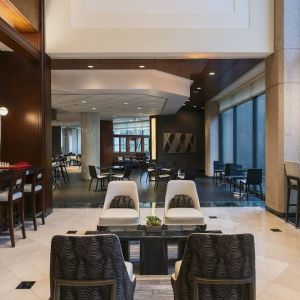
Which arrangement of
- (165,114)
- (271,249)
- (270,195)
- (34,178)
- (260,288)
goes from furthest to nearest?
(165,114) → (270,195) → (34,178) → (271,249) → (260,288)

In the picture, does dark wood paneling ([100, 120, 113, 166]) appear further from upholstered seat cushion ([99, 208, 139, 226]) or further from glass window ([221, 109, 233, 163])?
upholstered seat cushion ([99, 208, 139, 226])

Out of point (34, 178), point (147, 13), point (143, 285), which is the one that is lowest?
point (143, 285)

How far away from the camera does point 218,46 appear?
625 centimetres

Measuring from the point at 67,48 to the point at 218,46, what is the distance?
303cm

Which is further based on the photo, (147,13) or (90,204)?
(90,204)

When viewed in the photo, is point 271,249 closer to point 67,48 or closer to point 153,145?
point 67,48

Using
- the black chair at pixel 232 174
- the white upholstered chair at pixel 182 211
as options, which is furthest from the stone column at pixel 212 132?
the white upholstered chair at pixel 182 211

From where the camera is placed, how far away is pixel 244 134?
1142 cm

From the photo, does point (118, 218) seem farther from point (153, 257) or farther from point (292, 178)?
point (292, 178)

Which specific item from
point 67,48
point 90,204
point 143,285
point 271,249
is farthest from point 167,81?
point 143,285

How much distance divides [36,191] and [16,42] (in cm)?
254

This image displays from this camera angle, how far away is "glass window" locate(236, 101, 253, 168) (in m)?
10.6

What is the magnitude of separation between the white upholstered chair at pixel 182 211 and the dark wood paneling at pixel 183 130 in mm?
10975

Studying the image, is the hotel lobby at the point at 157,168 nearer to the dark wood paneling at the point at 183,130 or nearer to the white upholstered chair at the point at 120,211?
A: the white upholstered chair at the point at 120,211
